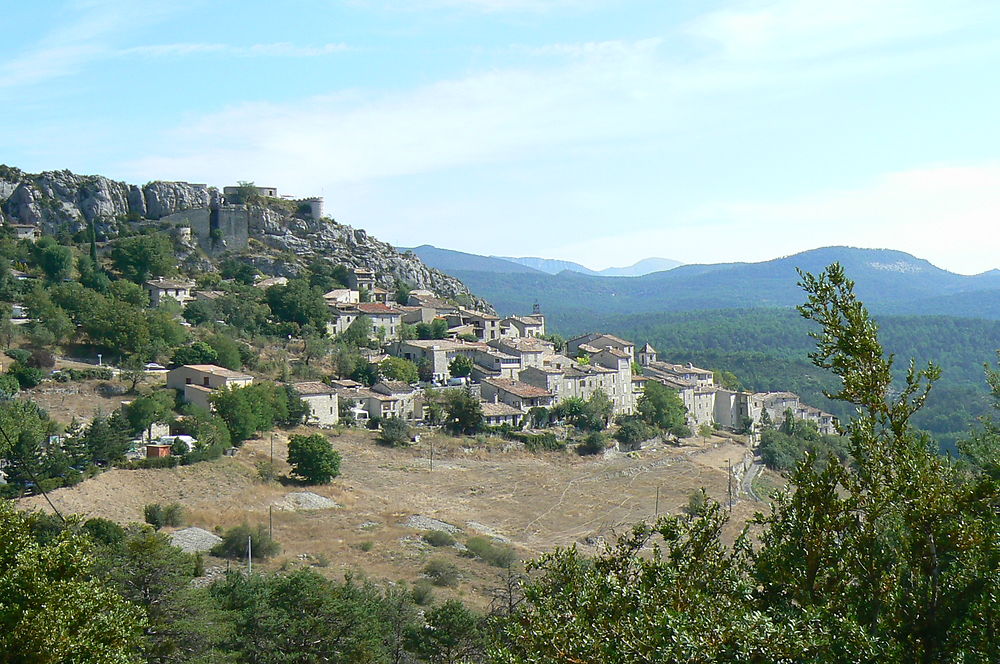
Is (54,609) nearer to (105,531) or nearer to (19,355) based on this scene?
(105,531)

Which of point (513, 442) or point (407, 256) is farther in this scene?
point (407, 256)

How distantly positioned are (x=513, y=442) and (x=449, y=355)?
9.98 meters

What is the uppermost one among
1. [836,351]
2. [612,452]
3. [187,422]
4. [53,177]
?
[53,177]

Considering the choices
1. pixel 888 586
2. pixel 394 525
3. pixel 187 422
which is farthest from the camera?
pixel 187 422

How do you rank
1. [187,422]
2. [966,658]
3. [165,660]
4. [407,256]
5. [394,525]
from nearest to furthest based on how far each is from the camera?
[966,658] → [165,660] → [394,525] → [187,422] → [407,256]

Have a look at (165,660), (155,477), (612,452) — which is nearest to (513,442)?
(612,452)

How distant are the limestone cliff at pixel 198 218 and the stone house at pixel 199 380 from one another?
81.5 feet

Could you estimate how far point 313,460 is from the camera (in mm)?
37469

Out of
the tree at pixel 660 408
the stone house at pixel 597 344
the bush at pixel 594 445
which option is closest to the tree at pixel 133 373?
the bush at pixel 594 445

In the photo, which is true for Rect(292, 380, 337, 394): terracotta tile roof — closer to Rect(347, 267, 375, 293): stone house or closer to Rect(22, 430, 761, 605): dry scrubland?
Rect(22, 430, 761, 605): dry scrubland

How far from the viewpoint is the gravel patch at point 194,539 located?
90.5 feet

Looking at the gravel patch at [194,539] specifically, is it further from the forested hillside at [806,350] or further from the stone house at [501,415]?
the forested hillside at [806,350]

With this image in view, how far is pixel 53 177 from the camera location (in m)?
70.6

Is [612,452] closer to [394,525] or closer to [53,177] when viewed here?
[394,525]
